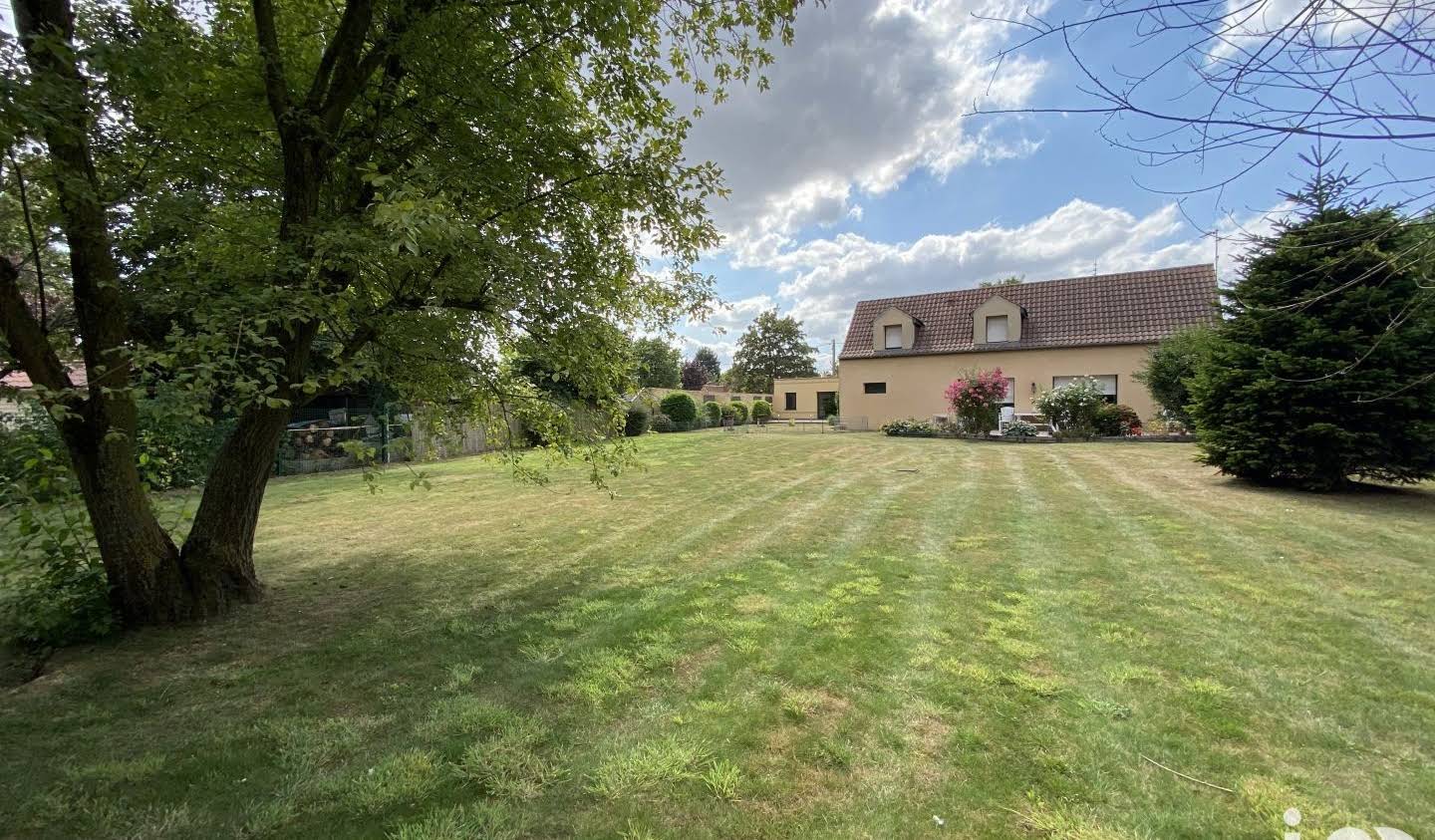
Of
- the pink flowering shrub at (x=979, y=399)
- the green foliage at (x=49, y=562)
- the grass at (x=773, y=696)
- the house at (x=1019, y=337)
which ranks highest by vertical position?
the house at (x=1019, y=337)

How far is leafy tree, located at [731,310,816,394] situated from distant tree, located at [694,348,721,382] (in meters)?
13.3

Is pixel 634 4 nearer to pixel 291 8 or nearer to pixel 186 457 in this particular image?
pixel 291 8

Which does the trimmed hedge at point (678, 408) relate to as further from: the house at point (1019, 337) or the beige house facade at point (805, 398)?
the beige house facade at point (805, 398)

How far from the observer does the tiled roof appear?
21016mm

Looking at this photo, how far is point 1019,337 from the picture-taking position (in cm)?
2309

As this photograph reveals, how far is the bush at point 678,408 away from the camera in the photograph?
89.0 feet

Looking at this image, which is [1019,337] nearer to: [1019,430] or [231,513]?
[1019,430]

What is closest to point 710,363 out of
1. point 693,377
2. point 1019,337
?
point 693,377

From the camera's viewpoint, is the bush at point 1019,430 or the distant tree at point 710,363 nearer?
the bush at point 1019,430

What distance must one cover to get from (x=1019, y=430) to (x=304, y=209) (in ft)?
62.3

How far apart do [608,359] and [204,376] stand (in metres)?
3.22

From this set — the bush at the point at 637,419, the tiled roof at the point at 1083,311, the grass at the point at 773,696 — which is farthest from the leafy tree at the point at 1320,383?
the bush at the point at 637,419

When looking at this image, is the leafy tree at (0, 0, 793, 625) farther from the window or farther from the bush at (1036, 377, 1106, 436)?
the window

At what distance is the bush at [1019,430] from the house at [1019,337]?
14.8 ft
